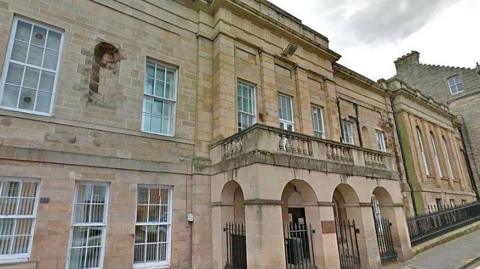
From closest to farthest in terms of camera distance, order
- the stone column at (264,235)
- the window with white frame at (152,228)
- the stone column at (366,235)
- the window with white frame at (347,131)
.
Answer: the stone column at (264,235) → the window with white frame at (152,228) → the stone column at (366,235) → the window with white frame at (347,131)

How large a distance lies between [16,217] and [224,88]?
6.62 m

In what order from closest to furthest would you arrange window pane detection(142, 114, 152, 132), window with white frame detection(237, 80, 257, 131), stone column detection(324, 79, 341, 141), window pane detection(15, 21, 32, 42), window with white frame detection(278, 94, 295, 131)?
window pane detection(15, 21, 32, 42), window pane detection(142, 114, 152, 132), window with white frame detection(237, 80, 257, 131), window with white frame detection(278, 94, 295, 131), stone column detection(324, 79, 341, 141)

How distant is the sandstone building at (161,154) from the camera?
6406 millimetres

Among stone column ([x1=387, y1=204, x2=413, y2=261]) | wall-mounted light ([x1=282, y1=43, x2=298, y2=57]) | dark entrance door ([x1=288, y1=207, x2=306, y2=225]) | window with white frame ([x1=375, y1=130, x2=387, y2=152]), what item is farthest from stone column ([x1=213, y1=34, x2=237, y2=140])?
window with white frame ([x1=375, y1=130, x2=387, y2=152])

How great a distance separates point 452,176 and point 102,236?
24.9 m

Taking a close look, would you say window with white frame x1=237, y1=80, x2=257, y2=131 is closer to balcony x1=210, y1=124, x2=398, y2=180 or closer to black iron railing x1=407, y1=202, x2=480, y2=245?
balcony x1=210, y1=124, x2=398, y2=180

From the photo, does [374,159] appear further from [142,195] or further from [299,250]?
[142,195]

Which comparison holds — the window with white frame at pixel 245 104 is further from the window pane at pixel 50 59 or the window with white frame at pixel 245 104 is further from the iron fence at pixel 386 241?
the iron fence at pixel 386 241

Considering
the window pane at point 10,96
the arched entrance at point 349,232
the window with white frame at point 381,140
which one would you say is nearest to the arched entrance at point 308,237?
the arched entrance at point 349,232

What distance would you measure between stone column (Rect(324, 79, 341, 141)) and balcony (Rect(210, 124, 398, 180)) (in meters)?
2.66

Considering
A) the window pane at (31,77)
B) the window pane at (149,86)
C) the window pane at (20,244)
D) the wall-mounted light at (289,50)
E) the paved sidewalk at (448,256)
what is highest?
the wall-mounted light at (289,50)

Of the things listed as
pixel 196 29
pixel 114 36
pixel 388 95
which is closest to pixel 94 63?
pixel 114 36

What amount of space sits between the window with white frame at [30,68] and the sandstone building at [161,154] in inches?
1.2

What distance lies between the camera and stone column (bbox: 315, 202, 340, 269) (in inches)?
294
